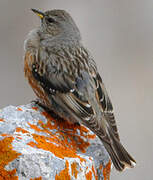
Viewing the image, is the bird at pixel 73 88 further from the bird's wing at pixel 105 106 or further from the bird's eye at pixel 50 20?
the bird's eye at pixel 50 20

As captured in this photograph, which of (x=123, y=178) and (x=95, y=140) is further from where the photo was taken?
(x=123, y=178)

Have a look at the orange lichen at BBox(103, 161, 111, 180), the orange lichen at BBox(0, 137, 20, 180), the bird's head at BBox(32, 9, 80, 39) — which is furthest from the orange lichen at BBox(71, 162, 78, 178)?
the bird's head at BBox(32, 9, 80, 39)

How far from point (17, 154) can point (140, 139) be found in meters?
5.07

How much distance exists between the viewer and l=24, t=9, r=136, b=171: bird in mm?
5074

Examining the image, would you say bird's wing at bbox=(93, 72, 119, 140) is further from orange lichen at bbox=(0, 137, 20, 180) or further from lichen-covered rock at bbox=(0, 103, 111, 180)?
orange lichen at bbox=(0, 137, 20, 180)

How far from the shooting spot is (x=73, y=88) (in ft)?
17.2

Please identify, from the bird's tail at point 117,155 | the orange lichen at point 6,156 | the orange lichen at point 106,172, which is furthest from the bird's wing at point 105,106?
the orange lichen at point 6,156

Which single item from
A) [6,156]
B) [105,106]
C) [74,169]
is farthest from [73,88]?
[6,156]

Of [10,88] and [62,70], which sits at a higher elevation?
Result: [62,70]

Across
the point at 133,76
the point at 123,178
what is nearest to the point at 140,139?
the point at 123,178

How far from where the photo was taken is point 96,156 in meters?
4.89

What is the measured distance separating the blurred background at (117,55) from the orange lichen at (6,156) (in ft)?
14.2

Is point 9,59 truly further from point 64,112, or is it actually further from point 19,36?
point 64,112

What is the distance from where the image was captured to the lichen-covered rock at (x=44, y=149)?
12.2ft
